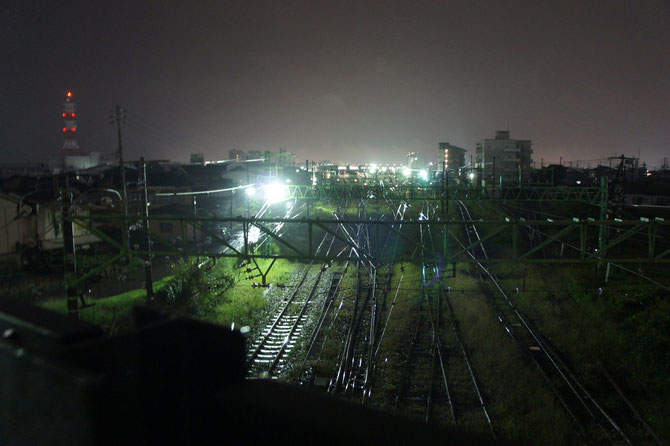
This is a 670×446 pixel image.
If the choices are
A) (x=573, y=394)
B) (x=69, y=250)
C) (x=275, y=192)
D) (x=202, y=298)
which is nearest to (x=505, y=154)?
(x=275, y=192)

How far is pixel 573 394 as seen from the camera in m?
6.94

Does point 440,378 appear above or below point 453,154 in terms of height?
below

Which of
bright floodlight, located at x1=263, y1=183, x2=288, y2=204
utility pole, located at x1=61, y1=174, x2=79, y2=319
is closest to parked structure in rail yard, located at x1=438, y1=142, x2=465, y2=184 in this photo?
bright floodlight, located at x1=263, y1=183, x2=288, y2=204

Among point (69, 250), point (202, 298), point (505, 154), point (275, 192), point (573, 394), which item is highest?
point (505, 154)

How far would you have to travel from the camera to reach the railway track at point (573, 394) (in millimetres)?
5953

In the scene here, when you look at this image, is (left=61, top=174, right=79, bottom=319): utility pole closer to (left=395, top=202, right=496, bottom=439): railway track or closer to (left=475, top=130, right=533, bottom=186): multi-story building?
(left=395, top=202, right=496, bottom=439): railway track

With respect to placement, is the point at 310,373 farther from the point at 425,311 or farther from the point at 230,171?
the point at 230,171

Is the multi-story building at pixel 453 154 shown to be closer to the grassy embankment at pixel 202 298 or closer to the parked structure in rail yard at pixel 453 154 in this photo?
the parked structure in rail yard at pixel 453 154

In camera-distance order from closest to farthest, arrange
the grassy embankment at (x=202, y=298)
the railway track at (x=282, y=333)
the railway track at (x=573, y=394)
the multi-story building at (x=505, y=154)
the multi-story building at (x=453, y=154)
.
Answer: the railway track at (x=573, y=394), the railway track at (x=282, y=333), the grassy embankment at (x=202, y=298), the multi-story building at (x=505, y=154), the multi-story building at (x=453, y=154)

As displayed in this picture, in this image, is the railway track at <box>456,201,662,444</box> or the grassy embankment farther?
the grassy embankment

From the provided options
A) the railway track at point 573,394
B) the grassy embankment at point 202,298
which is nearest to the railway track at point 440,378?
the railway track at point 573,394

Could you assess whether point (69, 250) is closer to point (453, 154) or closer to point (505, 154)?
point (505, 154)

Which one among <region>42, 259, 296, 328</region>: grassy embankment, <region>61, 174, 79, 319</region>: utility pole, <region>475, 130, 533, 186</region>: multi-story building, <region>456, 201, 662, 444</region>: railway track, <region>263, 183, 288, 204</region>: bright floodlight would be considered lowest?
<region>456, 201, 662, 444</region>: railway track

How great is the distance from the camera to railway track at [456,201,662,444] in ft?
19.5
